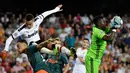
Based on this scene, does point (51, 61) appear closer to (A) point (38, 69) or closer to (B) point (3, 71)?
(A) point (38, 69)

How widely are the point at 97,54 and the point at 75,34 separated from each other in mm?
9104

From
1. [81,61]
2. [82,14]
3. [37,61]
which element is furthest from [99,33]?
[82,14]

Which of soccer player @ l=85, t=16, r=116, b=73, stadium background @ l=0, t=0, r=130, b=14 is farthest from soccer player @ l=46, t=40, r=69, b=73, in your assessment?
stadium background @ l=0, t=0, r=130, b=14

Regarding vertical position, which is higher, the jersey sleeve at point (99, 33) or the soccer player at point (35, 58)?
the jersey sleeve at point (99, 33)

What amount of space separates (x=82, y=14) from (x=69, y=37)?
5200 mm

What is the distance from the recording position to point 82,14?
26422 millimetres

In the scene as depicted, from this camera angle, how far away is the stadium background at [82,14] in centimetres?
1983

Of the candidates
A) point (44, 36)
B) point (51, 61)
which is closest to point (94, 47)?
point (51, 61)

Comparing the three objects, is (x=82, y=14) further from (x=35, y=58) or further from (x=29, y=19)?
(x=35, y=58)

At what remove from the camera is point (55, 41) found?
11.5 meters

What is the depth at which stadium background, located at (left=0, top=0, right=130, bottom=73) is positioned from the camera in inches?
781

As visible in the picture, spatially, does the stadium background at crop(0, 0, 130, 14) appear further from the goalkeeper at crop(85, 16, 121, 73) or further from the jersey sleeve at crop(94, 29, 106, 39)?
the jersey sleeve at crop(94, 29, 106, 39)

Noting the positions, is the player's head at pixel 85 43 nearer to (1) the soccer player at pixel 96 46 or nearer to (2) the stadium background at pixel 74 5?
(1) the soccer player at pixel 96 46

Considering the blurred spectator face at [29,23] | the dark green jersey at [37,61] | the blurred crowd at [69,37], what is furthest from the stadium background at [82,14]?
the dark green jersey at [37,61]
